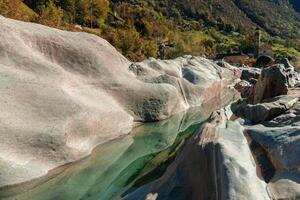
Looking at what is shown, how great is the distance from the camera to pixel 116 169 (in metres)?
23.8

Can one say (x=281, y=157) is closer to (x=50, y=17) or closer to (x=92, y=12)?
(x=50, y=17)

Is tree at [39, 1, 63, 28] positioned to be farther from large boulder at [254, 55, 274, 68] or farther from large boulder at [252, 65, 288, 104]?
large boulder at [254, 55, 274, 68]

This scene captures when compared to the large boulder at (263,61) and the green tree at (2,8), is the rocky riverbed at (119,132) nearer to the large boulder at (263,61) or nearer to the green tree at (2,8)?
the green tree at (2,8)

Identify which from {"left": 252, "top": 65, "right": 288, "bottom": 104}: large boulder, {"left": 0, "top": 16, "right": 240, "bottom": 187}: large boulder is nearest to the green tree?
{"left": 0, "top": 16, "right": 240, "bottom": 187}: large boulder

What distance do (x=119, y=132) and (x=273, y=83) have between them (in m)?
12.8

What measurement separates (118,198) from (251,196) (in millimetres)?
8823

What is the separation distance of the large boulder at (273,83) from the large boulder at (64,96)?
8.31m

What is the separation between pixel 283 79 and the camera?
32000 mm

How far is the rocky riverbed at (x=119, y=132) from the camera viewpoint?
47.1ft

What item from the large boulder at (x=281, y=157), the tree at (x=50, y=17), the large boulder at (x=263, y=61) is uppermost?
the large boulder at (x=281, y=157)

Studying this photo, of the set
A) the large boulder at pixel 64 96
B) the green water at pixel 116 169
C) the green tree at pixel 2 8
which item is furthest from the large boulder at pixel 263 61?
the green water at pixel 116 169

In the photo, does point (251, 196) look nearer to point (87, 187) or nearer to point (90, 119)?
point (87, 187)

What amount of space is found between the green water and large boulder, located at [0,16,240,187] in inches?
32.9

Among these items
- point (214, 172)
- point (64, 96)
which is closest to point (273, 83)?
point (64, 96)
